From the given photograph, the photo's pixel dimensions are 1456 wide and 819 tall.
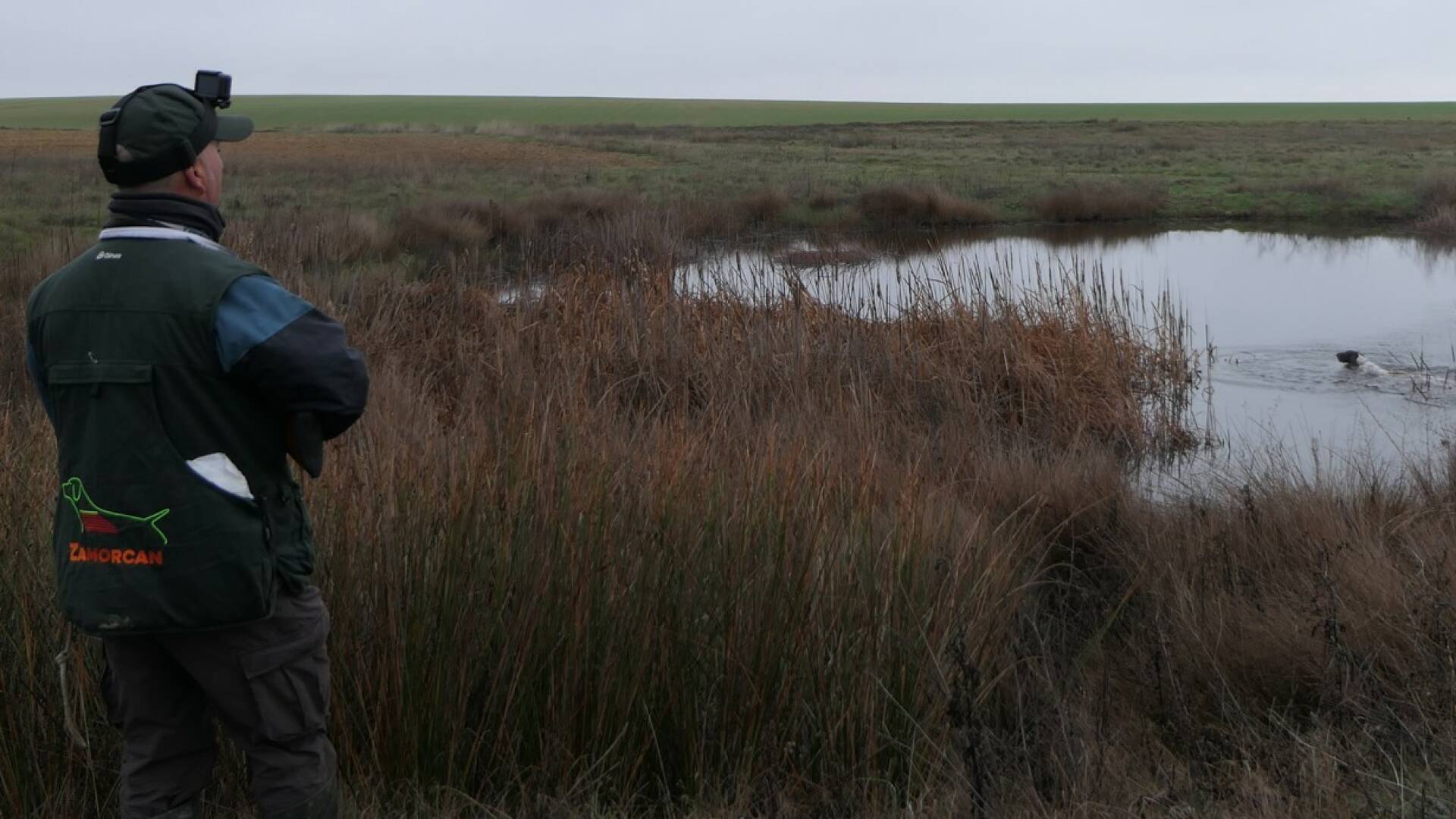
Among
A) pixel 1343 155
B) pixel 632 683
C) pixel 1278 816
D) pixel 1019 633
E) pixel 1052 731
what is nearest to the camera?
pixel 1278 816

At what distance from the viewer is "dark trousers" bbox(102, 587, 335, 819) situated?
2385 mm

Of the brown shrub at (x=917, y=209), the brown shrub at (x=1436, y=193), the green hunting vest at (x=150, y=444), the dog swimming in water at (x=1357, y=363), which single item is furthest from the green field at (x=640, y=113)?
the green hunting vest at (x=150, y=444)

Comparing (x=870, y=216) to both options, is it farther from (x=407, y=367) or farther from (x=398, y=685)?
(x=398, y=685)

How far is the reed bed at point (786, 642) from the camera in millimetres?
3172

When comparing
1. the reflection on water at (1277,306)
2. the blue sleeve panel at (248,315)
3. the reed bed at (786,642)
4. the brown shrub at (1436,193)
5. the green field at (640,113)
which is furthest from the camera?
the green field at (640,113)

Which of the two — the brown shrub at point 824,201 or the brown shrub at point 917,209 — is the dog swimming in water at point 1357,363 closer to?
the brown shrub at point 917,209

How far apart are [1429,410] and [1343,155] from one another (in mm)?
35211

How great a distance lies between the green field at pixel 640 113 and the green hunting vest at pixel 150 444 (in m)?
75.9

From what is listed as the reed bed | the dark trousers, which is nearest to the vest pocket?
the dark trousers

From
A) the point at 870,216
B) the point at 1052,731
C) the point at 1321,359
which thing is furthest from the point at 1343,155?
the point at 1052,731

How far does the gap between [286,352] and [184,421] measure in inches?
8.8

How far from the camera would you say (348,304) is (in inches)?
350

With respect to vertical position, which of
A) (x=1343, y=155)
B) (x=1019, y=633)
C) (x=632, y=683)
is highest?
(x=1343, y=155)

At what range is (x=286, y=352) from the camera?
2258 millimetres
